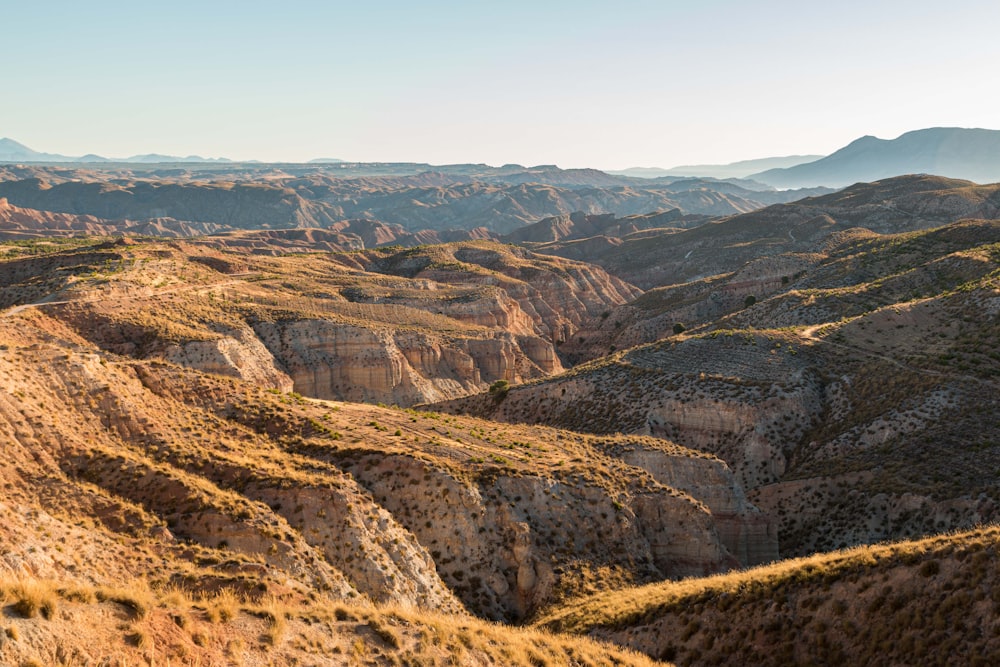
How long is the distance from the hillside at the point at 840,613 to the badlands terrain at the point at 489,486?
8cm

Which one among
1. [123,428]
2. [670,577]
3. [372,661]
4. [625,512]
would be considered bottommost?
[670,577]

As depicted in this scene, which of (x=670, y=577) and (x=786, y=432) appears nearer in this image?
(x=670, y=577)

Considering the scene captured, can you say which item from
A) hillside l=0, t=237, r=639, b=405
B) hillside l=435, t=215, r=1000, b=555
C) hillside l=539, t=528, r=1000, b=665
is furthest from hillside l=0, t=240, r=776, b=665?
hillside l=0, t=237, r=639, b=405

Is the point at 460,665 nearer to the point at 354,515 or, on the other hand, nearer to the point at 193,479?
the point at 354,515

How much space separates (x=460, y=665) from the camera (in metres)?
19.1

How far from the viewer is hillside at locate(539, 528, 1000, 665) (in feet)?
65.5

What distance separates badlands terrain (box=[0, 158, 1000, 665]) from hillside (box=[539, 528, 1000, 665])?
8cm

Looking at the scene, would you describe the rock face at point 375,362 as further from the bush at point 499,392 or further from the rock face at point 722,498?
the rock face at point 722,498

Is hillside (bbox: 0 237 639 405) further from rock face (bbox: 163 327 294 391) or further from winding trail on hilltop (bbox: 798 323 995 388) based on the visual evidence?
winding trail on hilltop (bbox: 798 323 995 388)

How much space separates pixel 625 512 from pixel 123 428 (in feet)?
72.8

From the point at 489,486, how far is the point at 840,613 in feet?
51.5

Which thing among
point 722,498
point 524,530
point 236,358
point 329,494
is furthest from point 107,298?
point 722,498

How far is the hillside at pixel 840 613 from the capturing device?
1995 centimetres

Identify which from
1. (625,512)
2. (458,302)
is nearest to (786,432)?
(625,512)
